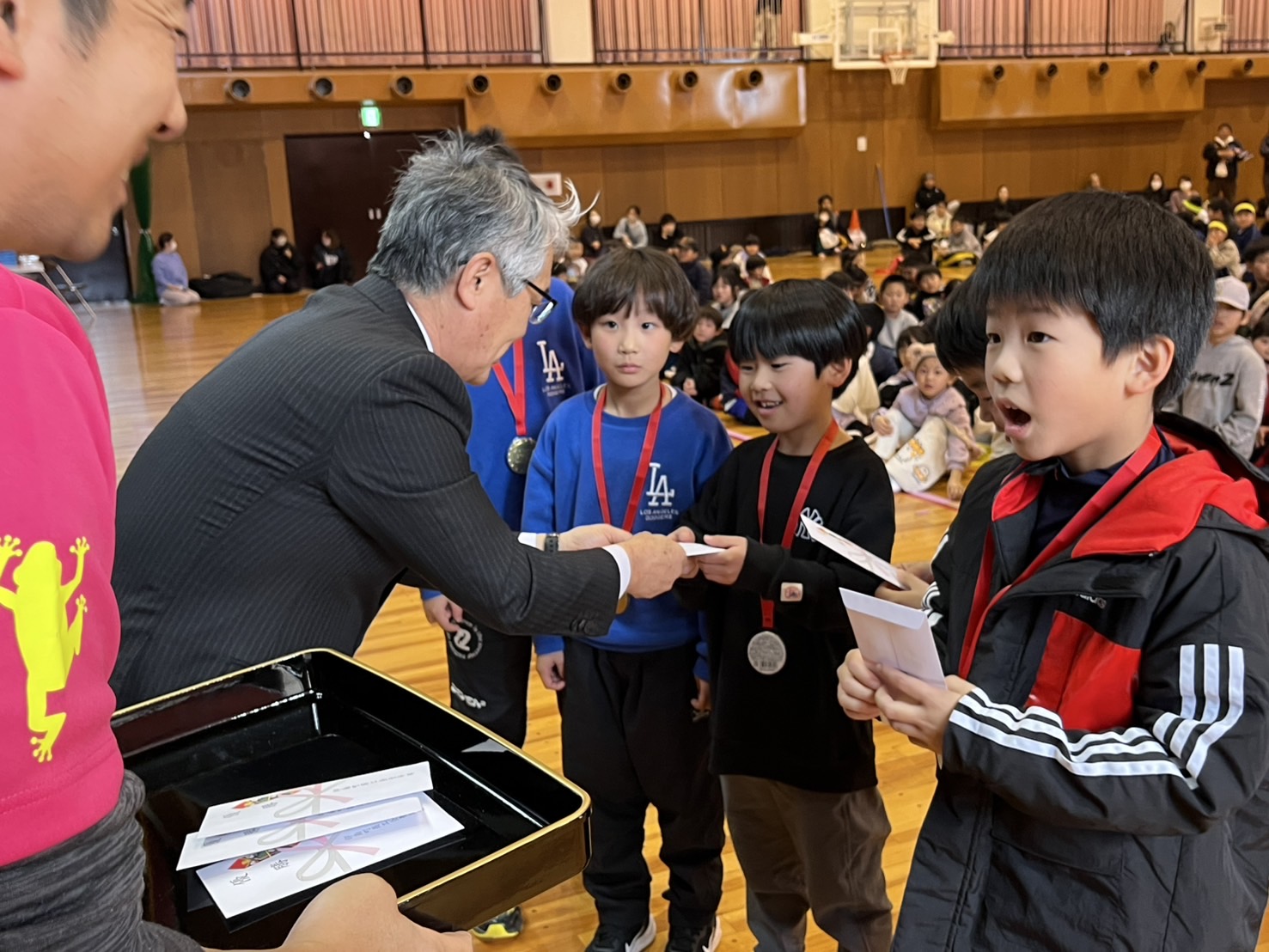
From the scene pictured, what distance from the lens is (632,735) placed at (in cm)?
248

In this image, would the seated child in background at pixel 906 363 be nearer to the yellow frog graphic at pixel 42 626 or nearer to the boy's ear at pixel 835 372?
the boy's ear at pixel 835 372

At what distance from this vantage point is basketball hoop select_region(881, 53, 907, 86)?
18984 millimetres

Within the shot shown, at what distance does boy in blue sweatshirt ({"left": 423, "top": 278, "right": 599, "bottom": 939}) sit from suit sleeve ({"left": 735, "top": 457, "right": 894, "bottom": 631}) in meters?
0.89

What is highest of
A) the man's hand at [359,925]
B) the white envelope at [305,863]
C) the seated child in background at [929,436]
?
the man's hand at [359,925]

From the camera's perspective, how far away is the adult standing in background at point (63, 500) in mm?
569

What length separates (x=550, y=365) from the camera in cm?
285

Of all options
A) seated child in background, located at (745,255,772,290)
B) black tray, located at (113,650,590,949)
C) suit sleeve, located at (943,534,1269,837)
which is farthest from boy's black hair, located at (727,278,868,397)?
seated child in background, located at (745,255,772,290)

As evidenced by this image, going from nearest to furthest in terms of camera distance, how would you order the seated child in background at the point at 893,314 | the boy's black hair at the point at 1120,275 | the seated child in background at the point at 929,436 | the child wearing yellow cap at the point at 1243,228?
the boy's black hair at the point at 1120,275
the seated child in background at the point at 929,436
the seated child in background at the point at 893,314
the child wearing yellow cap at the point at 1243,228

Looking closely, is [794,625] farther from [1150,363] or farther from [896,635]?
[1150,363]

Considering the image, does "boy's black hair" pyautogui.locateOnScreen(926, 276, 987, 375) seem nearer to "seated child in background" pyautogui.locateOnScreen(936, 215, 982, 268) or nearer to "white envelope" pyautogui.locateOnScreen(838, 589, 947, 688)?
"white envelope" pyautogui.locateOnScreen(838, 589, 947, 688)

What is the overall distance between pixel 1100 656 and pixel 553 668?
5.15 feet

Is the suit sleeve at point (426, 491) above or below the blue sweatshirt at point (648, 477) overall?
above

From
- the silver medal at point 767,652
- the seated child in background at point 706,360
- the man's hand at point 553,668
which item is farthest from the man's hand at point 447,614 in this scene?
the seated child in background at point 706,360

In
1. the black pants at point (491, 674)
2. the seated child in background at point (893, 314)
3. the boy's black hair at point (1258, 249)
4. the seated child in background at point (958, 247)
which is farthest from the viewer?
the seated child in background at point (958, 247)
